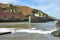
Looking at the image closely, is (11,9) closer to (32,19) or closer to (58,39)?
(32,19)

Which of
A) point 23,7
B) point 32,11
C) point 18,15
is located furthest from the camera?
point 23,7

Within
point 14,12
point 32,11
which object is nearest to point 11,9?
point 14,12

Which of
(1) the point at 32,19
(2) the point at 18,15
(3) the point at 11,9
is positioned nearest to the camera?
(1) the point at 32,19

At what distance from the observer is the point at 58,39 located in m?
18.1

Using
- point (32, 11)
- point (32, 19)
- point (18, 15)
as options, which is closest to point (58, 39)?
point (32, 19)

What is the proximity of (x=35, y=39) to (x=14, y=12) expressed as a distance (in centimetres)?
6535

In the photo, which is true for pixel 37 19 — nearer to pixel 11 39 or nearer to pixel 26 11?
pixel 26 11

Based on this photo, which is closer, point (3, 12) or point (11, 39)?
point (11, 39)

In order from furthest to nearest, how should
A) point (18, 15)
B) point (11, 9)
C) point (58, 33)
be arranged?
point (11, 9), point (18, 15), point (58, 33)

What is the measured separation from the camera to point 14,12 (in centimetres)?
8319

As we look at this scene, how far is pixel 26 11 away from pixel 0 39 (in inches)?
3198

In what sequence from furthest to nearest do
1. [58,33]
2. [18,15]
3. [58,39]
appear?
[18,15], [58,33], [58,39]

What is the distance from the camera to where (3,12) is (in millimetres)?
80938

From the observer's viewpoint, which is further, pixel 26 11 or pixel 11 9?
pixel 26 11
